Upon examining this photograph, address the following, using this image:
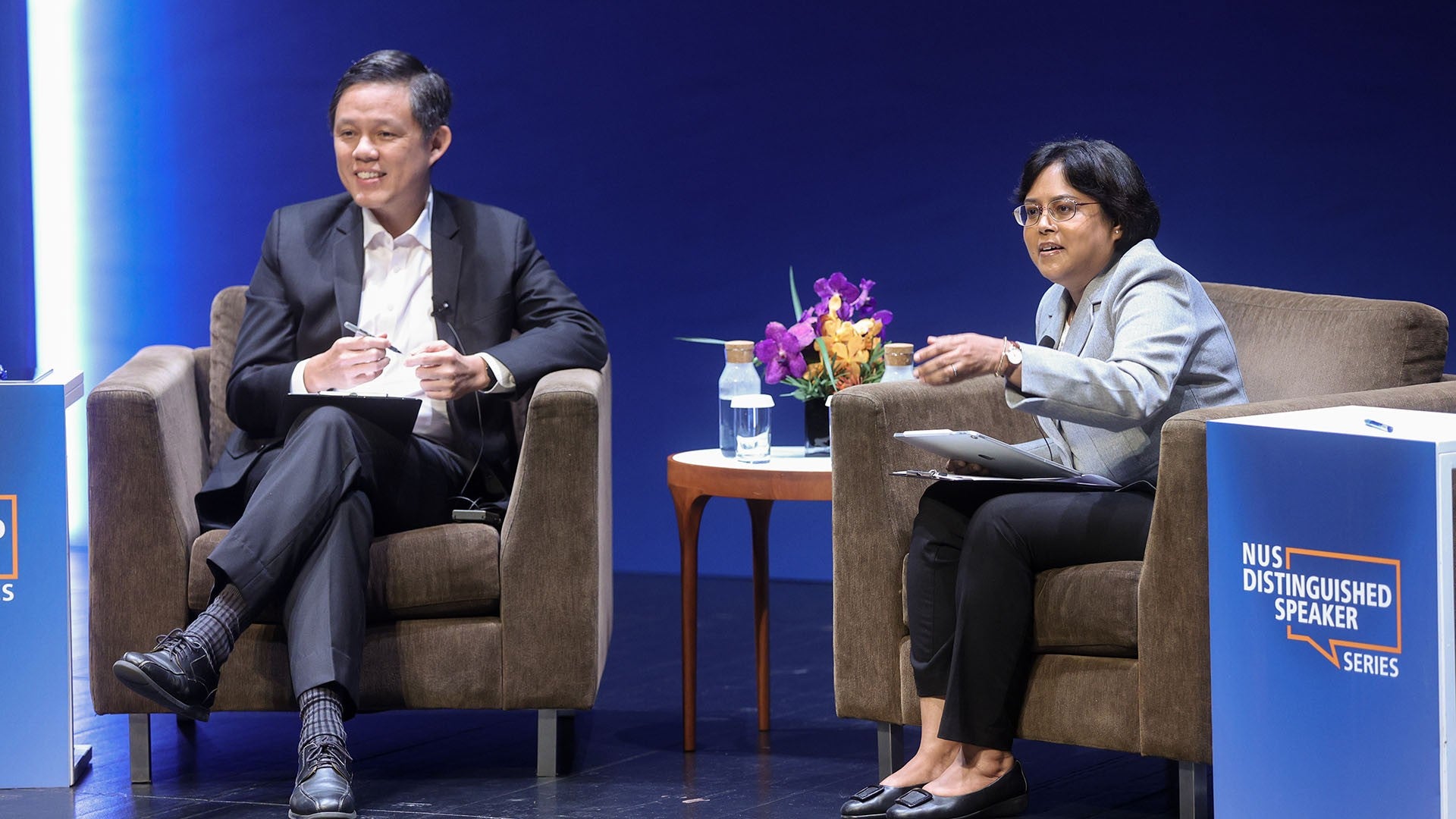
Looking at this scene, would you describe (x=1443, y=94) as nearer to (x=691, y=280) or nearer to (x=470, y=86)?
(x=691, y=280)

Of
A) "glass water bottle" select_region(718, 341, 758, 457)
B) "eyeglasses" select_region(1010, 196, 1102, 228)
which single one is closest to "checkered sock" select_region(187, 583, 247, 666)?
"glass water bottle" select_region(718, 341, 758, 457)

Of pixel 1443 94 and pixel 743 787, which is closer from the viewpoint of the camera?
pixel 743 787

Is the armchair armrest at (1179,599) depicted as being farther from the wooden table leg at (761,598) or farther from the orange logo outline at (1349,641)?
the wooden table leg at (761,598)

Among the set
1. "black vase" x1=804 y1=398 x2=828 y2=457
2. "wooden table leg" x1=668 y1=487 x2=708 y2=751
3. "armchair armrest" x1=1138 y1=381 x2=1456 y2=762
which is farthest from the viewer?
"black vase" x1=804 y1=398 x2=828 y2=457

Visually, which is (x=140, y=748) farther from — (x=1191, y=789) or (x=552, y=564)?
(x=1191, y=789)

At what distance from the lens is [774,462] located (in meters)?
3.18

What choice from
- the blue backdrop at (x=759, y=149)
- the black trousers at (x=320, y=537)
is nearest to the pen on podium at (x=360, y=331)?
the black trousers at (x=320, y=537)

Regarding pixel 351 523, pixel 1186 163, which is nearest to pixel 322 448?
pixel 351 523

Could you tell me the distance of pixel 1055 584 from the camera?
2572 millimetres

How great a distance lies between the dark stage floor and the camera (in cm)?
275

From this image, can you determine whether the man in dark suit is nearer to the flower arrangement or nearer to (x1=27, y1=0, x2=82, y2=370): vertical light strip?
the flower arrangement

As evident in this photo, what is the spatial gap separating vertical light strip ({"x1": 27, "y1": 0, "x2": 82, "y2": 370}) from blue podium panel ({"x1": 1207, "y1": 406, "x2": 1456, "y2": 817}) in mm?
4146

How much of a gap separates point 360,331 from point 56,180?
8.63ft

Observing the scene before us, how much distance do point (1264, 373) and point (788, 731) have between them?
1.15m
